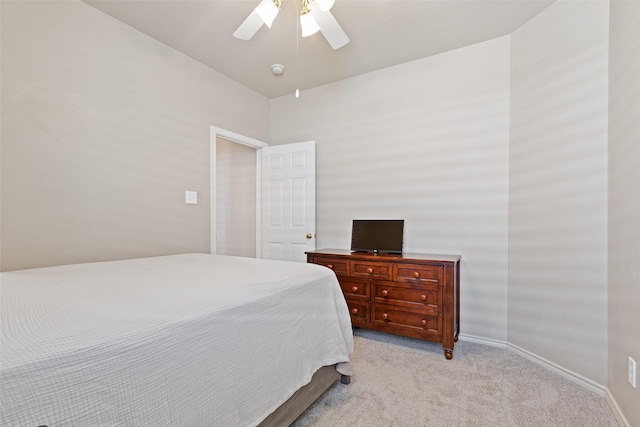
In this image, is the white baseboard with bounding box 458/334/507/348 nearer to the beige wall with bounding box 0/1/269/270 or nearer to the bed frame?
the bed frame

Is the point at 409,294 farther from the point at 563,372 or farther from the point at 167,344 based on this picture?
the point at 167,344

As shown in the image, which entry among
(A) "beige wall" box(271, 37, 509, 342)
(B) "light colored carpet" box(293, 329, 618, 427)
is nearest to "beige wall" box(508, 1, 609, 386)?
(A) "beige wall" box(271, 37, 509, 342)

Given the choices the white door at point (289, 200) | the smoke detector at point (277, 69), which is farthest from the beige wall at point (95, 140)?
the white door at point (289, 200)

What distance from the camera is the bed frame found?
127cm

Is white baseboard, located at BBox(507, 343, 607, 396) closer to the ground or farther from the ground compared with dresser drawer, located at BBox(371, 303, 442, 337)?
closer to the ground

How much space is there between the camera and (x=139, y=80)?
7.95 ft

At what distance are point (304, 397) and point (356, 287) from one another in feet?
4.22

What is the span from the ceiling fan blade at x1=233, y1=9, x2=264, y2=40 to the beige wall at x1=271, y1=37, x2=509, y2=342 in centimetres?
157

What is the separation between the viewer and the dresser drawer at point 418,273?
2312 mm

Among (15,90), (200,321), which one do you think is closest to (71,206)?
(15,90)

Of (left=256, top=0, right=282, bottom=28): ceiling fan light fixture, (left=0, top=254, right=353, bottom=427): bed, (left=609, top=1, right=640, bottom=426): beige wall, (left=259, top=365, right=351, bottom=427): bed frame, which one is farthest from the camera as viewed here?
(left=256, top=0, right=282, bottom=28): ceiling fan light fixture

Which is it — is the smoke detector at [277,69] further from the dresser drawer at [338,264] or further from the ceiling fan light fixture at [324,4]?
the dresser drawer at [338,264]

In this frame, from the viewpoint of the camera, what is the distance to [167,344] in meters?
0.84

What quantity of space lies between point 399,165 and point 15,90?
2976mm
